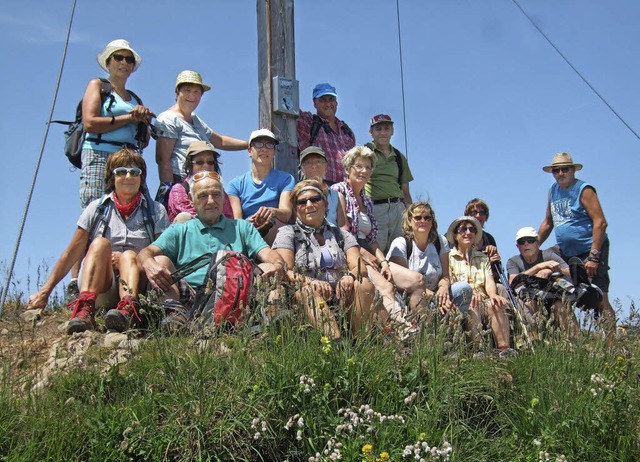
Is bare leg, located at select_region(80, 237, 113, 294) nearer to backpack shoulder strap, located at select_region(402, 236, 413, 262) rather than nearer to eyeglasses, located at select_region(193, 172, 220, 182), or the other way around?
eyeglasses, located at select_region(193, 172, 220, 182)

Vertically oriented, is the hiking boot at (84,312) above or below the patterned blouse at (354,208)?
below

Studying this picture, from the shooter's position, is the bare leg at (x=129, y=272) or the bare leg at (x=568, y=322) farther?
the bare leg at (x=129, y=272)

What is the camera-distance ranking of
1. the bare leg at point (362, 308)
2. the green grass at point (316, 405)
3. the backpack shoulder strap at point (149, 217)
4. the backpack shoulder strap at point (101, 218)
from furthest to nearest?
the backpack shoulder strap at point (149, 217), the backpack shoulder strap at point (101, 218), the bare leg at point (362, 308), the green grass at point (316, 405)

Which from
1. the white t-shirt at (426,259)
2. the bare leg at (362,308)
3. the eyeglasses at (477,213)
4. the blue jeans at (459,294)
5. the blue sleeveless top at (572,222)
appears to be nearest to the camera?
the bare leg at (362,308)

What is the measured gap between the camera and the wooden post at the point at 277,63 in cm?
870

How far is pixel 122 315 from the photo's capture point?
5668 millimetres

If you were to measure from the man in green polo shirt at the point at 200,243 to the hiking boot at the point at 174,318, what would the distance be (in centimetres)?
18

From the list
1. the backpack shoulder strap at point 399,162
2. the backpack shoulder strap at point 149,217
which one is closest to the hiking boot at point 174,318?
the backpack shoulder strap at point 149,217

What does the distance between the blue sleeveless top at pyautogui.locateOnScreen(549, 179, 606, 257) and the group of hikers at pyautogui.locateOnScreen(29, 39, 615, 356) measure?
1cm

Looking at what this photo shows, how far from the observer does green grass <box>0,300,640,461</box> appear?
4.20m

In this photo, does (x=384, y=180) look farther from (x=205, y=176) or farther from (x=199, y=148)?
(x=205, y=176)

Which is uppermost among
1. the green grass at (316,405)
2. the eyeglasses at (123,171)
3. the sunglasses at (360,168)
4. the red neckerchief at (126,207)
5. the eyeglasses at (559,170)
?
the eyeglasses at (559,170)

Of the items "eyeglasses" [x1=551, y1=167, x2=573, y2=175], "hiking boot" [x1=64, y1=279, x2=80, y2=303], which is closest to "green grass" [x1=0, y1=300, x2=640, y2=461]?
"hiking boot" [x1=64, y1=279, x2=80, y2=303]

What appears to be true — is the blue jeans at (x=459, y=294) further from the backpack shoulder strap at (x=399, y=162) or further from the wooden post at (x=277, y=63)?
the wooden post at (x=277, y=63)
